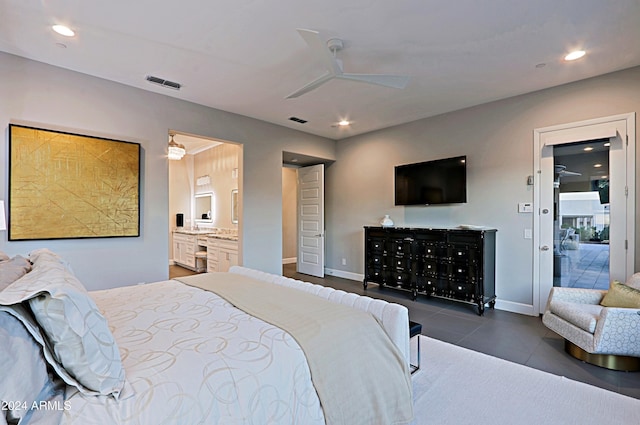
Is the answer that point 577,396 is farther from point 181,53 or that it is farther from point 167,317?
point 181,53

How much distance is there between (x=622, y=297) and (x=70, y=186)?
555 cm

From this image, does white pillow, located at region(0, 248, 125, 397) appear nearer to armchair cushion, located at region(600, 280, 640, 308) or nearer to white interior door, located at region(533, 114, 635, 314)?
armchair cushion, located at region(600, 280, 640, 308)

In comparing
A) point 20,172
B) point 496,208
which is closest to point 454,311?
point 496,208

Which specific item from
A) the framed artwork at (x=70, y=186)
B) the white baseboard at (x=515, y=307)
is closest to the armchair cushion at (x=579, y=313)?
the white baseboard at (x=515, y=307)

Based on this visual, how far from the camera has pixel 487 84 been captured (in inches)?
146

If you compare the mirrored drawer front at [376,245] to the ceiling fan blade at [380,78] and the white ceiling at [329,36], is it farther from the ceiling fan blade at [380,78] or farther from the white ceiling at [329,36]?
the ceiling fan blade at [380,78]

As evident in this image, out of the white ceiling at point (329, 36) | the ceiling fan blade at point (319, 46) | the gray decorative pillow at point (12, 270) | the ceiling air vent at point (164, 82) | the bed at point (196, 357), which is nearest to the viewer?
the bed at point (196, 357)

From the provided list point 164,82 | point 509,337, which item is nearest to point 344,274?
point 509,337

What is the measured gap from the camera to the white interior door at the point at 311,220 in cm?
636

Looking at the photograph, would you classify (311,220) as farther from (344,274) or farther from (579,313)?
(579,313)

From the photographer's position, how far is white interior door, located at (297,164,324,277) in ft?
20.9

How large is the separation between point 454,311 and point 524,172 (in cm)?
208

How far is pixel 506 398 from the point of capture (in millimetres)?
2135

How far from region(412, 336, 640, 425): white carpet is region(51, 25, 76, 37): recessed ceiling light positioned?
4.06 metres
